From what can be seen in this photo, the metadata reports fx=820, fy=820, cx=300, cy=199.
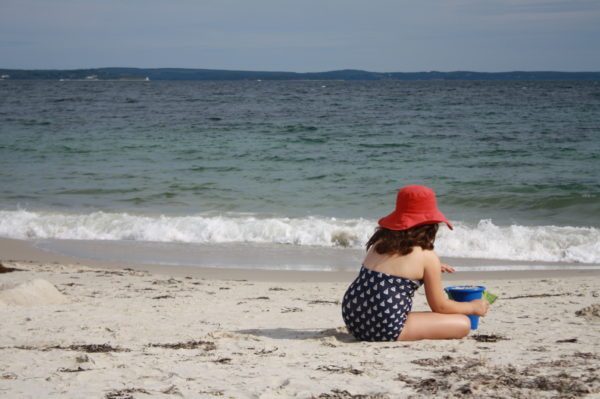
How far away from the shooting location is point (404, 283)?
5.70 meters

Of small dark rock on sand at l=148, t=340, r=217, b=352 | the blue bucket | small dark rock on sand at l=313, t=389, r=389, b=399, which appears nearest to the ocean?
small dark rock on sand at l=148, t=340, r=217, b=352

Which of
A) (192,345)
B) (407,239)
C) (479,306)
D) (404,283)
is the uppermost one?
(407,239)

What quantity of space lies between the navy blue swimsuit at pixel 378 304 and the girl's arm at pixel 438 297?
95mm

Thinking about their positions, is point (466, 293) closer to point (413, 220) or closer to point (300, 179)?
point (413, 220)

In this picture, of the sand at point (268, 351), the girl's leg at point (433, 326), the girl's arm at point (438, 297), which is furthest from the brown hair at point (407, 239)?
the sand at point (268, 351)

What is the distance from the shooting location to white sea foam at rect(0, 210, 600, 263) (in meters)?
12.3

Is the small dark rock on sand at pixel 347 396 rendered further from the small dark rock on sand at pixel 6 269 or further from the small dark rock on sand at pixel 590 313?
the small dark rock on sand at pixel 6 269

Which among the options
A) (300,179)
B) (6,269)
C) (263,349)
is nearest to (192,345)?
(263,349)

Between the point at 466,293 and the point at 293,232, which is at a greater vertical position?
the point at 466,293

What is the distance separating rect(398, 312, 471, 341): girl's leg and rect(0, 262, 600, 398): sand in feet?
0.31

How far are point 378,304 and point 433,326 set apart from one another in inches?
17.8

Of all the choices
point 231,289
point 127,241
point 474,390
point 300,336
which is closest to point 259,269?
point 231,289

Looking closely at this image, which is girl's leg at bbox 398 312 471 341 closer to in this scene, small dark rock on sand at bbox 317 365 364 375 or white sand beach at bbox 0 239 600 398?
white sand beach at bbox 0 239 600 398

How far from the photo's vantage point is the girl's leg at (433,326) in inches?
230
